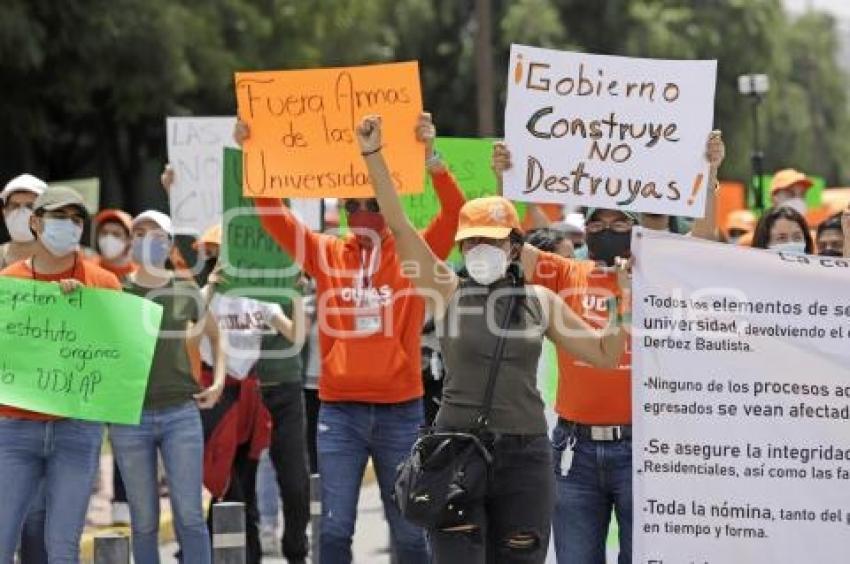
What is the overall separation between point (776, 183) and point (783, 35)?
2984 centimetres

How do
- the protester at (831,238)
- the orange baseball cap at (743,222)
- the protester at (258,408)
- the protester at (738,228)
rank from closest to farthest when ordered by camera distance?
the protester at (831,238) < the protester at (258,408) < the protester at (738,228) < the orange baseball cap at (743,222)

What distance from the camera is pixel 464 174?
9.80 metres

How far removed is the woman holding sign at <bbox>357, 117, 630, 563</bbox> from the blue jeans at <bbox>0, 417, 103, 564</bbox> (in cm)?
163

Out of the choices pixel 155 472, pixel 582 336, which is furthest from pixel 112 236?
pixel 582 336

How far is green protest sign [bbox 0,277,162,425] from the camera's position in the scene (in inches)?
284

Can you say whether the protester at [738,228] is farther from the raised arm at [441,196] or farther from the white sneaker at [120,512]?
the raised arm at [441,196]

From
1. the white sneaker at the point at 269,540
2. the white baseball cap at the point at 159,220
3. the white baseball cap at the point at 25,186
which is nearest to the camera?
the white baseball cap at the point at 25,186

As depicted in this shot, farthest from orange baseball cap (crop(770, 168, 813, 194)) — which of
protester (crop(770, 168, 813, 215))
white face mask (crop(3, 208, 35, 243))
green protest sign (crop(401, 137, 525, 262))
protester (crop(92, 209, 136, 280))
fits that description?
white face mask (crop(3, 208, 35, 243))

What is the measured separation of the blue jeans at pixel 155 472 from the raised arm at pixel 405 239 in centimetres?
194

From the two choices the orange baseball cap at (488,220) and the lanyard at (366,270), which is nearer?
the orange baseball cap at (488,220)

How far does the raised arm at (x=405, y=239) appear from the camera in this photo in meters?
6.37

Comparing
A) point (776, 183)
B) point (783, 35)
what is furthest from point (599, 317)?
point (783, 35)

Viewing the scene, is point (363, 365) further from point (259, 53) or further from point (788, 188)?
point (259, 53)

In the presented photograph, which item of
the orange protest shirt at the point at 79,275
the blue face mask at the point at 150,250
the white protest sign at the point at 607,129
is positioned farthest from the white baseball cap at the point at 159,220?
the white protest sign at the point at 607,129
